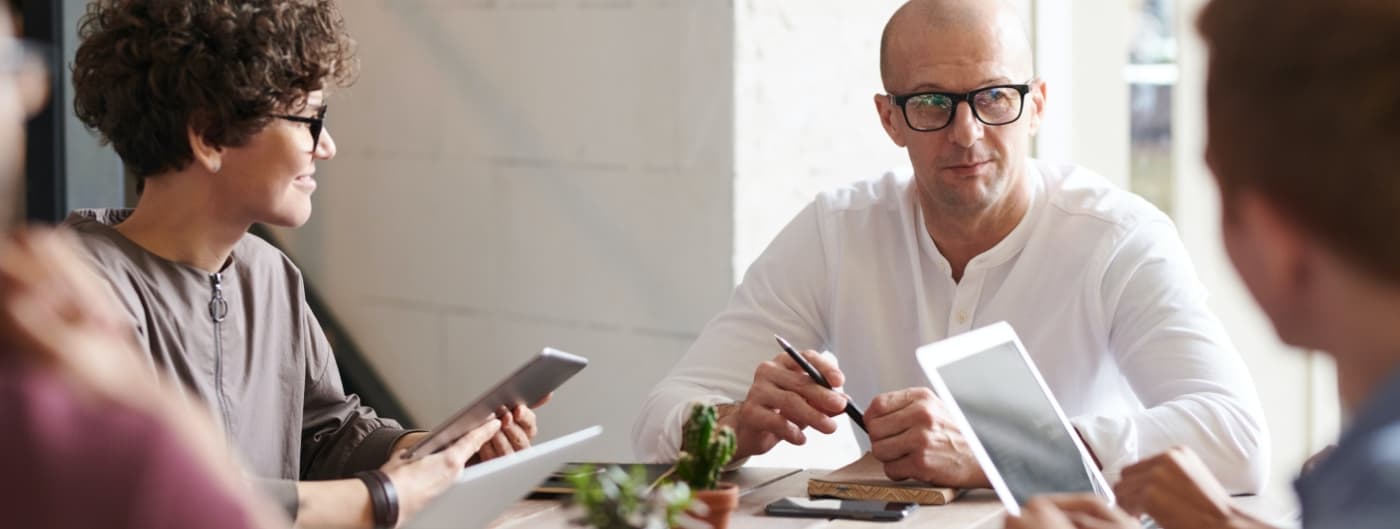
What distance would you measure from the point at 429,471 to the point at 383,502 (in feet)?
0.27

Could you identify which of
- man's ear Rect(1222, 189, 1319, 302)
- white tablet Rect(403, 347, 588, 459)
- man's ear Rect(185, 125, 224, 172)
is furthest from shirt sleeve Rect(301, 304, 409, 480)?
man's ear Rect(1222, 189, 1319, 302)

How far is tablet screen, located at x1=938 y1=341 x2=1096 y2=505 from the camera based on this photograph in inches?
69.1

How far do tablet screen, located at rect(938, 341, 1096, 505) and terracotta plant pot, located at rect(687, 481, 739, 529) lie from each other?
289 millimetres

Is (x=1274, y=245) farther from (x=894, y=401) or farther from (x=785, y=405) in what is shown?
(x=785, y=405)

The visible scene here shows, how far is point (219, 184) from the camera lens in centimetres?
207

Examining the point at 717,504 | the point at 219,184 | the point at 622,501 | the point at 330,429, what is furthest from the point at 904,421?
the point at 219,184

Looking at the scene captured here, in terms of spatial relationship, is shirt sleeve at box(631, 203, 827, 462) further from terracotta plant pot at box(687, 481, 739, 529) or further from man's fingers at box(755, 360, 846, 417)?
terracotta plant pot at box(687, 481, 739, 529)

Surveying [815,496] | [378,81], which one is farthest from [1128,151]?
[815,496]

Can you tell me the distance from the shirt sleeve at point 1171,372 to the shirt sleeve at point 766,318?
0.49 m

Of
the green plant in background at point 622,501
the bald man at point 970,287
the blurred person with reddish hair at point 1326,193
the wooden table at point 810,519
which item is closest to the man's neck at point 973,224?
the bald man at point 970,287

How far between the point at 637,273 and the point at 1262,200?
8.36 ft

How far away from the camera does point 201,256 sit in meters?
2.06

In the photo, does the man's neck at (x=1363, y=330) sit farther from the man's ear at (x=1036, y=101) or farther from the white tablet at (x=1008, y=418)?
the man's ear at (x=1036, y=101)

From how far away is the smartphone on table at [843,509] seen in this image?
1887mm
